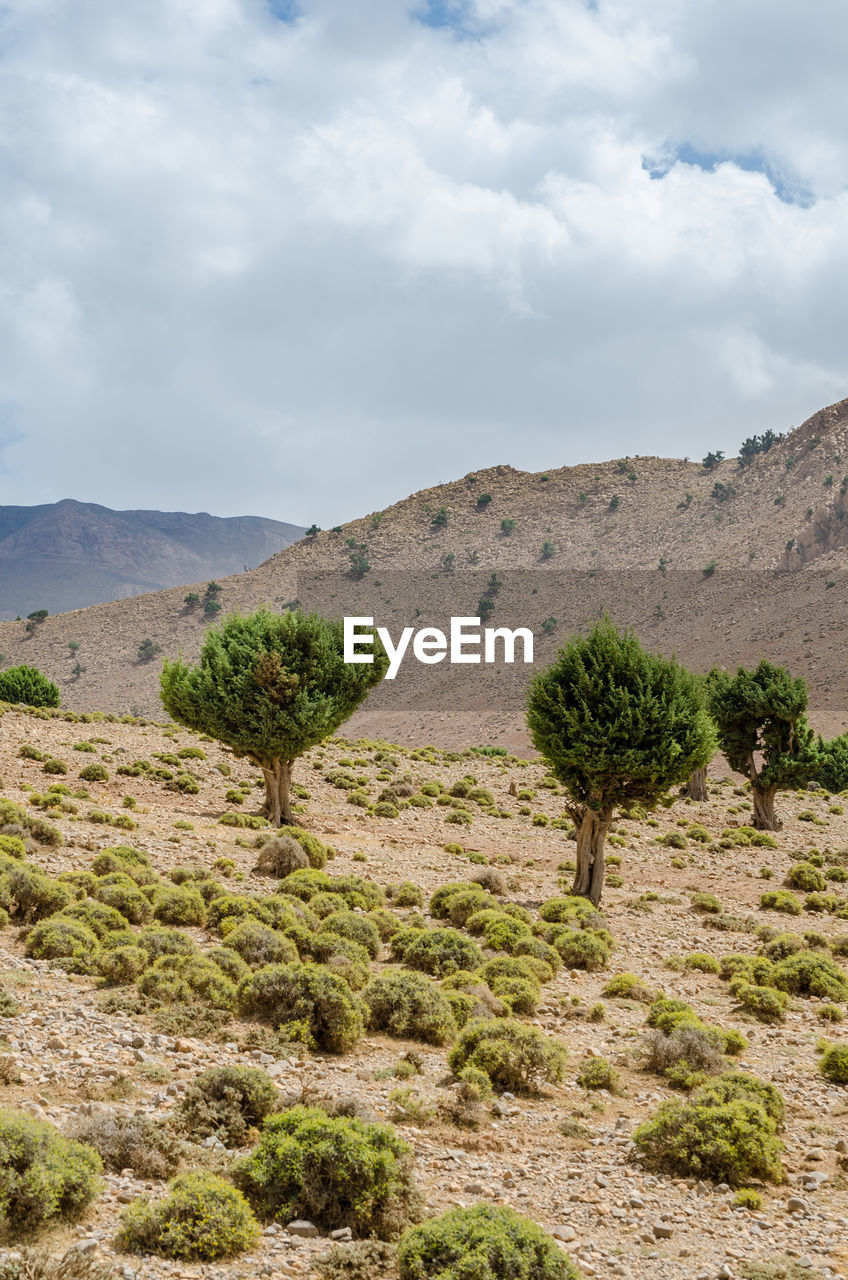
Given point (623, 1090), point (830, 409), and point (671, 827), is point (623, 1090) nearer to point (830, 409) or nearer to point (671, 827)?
point (671, 827)

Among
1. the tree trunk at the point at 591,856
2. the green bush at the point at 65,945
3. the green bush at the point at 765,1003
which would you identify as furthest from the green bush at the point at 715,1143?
the tree trunk at the point at 591,856

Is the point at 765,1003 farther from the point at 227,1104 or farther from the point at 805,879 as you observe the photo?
the point at 805,879

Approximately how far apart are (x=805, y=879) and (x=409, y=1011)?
2179 cm

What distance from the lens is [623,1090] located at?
12453 millimetres

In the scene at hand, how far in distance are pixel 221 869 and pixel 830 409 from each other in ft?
419

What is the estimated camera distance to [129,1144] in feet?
27.5

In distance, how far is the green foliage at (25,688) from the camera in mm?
53875

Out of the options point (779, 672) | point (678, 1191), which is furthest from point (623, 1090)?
point (779, 672)

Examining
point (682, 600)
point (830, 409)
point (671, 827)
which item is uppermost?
point (830, 409)

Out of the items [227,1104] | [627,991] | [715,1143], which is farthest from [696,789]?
[227,1104]

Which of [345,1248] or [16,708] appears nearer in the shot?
[345,1248]

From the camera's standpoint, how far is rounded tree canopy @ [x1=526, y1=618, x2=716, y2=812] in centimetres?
2381

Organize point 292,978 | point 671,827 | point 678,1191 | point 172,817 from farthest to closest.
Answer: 1. point 671,827
2. point 172,817
3. point 292,978
4. point 678,1191

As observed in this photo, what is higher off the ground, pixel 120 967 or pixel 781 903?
pixel 120 967
